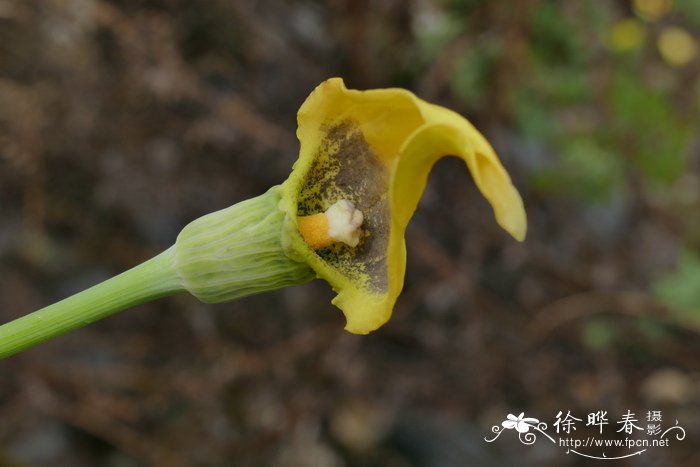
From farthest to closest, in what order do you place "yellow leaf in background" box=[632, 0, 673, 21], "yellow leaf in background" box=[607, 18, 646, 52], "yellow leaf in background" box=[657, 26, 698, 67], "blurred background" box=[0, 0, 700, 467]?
"yellow leaf in background" box=[657, 26, 698, 67]
"yellow leaf in background" box=[632, 0, 673, 21]
"yellow leaf in background" box=[607, 18, 646, 52]
"blurred background" box=[0, 0, 700, 467]

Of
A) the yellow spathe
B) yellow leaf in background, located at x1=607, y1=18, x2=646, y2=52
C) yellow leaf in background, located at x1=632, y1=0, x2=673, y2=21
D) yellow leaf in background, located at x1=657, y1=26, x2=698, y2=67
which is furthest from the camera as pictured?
yellow leaf in background, located at x1=657, y1=26, x2=698, y2=67

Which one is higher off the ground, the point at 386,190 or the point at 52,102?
the point at 52,102

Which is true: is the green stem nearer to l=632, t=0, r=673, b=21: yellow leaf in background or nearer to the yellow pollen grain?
the yellow pollen grain

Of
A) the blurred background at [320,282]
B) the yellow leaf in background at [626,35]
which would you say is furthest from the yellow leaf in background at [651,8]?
the blurred background at [320,282]

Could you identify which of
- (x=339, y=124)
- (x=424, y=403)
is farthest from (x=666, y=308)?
(x=339, y=124)

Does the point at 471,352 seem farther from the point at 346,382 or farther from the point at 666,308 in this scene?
the point at 666,308

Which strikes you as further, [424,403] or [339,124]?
[424,403]

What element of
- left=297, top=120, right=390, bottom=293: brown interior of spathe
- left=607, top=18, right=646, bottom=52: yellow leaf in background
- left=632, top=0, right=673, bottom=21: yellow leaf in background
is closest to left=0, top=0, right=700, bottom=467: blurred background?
left=607, top=18, right=646, bottom=52: yellow leaf in background

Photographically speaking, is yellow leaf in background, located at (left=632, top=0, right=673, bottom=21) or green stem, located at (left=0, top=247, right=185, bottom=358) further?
yellow leaf in background, located at (left=632, top=0, right=673, bottom=21)
